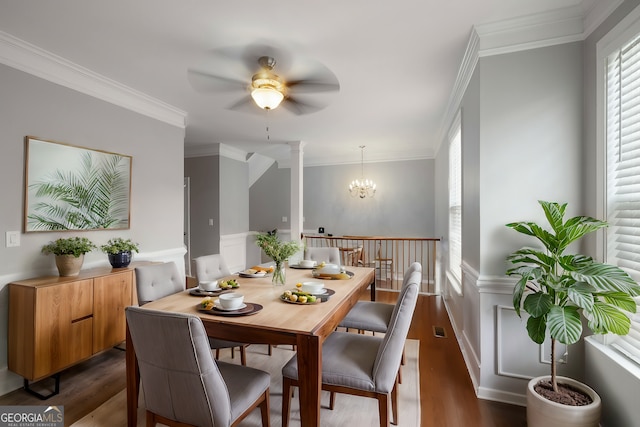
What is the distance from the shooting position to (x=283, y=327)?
4.76 feet

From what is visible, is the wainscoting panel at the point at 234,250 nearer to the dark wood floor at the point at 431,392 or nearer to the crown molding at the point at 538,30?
the dark wood floor at the point at 431,392

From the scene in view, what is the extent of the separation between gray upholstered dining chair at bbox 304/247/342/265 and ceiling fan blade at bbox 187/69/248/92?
1850mm

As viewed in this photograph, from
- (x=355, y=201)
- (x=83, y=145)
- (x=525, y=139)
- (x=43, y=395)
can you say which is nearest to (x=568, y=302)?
(x=525, y=139)

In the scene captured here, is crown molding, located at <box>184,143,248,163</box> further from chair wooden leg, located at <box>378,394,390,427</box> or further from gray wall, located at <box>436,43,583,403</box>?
chair wooden leg, located at <box>378,394,390,427</box>

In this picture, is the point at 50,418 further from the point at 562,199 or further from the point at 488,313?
the point at 562,199

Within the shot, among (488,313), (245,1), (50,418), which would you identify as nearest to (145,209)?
(50,418)

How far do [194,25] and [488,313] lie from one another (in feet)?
9.32

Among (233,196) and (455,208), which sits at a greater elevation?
(233,196)

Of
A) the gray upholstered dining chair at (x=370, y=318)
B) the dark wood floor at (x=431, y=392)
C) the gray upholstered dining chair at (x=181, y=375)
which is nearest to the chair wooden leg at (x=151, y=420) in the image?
the gray upholstered dining chair at (x=181, y=375)

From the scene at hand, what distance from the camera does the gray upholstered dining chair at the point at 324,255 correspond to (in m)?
3.44

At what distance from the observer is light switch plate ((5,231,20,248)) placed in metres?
→ 2.27

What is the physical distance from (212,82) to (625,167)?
119 inches

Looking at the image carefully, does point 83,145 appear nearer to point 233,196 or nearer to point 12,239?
point 12,239

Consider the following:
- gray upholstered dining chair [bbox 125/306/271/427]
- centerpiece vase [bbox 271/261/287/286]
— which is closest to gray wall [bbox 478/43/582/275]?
centerpiece vase [bbox 271/261/287/286]
